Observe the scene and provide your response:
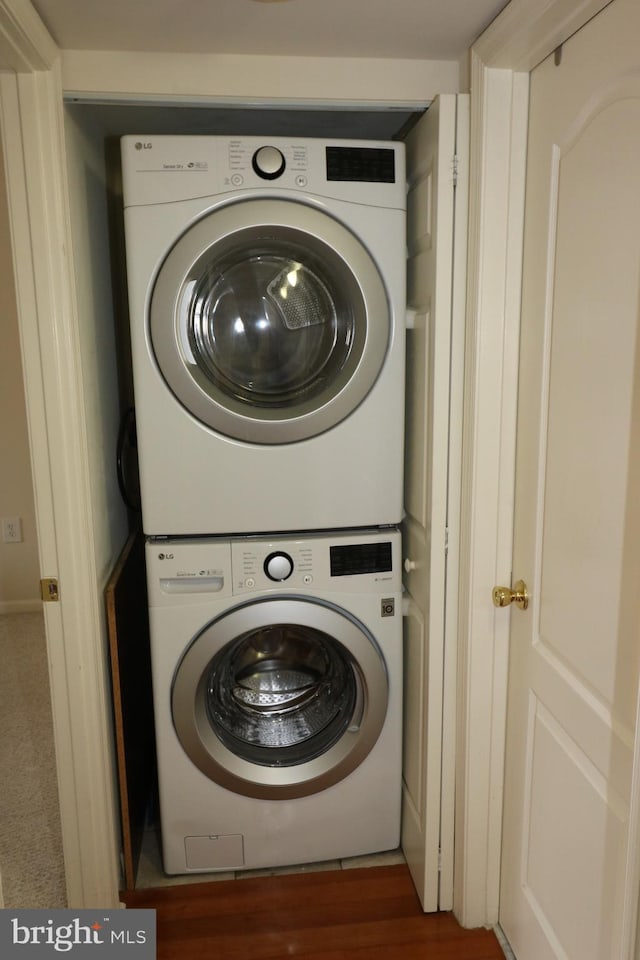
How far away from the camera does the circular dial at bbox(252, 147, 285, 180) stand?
1.58m

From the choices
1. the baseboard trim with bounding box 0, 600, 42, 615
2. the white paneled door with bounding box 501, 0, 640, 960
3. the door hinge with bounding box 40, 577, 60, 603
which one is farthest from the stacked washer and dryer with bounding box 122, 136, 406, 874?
the baseboard trim with bounding box 0, 600, 42, 615

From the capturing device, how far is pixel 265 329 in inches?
65.4

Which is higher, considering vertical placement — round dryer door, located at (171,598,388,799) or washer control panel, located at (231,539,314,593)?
washer control panel, located at (231,539,314,593)

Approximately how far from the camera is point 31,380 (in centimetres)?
152

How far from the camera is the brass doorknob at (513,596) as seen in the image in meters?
1.53

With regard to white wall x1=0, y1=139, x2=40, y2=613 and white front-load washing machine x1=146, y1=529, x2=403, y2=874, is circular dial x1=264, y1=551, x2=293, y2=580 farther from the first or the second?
white wall x1=0, y1=139, x2=40, y2=613

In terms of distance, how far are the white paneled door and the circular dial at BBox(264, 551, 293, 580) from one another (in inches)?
20.6

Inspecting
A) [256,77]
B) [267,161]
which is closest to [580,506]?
[267,161]

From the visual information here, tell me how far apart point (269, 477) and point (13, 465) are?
2307 millimetres

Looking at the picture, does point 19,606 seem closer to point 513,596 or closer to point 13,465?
point 13,465

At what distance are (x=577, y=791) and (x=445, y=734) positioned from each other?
0.44 m

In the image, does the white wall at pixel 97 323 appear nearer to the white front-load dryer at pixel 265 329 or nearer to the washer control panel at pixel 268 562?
the white front-load dryer at pixel 265 329

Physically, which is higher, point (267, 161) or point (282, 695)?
point (267, 161)

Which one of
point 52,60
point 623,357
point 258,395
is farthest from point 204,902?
point 52,60
